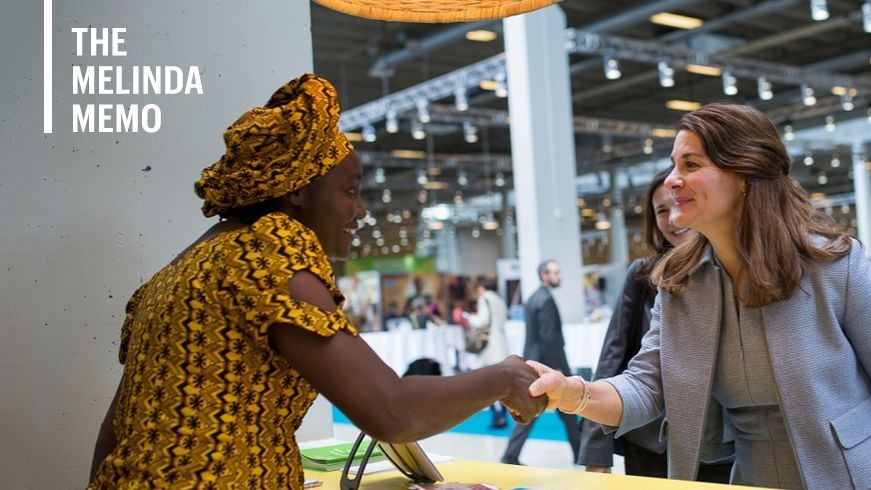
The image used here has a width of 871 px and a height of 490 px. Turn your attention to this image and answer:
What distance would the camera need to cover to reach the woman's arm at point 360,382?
140cm

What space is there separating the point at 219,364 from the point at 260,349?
0.22ft

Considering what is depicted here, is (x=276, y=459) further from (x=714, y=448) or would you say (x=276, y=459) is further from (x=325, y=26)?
(x=325, y=26)

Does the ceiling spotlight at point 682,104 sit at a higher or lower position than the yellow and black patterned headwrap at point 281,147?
higher

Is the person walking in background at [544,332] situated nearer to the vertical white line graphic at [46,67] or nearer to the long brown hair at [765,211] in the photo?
the long brown hair at [765,211]

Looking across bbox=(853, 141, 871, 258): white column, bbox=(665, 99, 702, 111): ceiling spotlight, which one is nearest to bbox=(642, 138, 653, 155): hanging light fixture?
bbox=(665, 99, 702, 111): ceiling spotlight

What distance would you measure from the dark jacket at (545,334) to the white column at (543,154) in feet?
7.12

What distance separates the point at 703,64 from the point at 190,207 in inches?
463

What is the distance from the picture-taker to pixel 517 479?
2094 mm

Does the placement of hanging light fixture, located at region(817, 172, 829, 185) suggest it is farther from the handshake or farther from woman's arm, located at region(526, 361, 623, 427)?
the handshake

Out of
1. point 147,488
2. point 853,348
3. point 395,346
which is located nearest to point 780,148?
point 853,348

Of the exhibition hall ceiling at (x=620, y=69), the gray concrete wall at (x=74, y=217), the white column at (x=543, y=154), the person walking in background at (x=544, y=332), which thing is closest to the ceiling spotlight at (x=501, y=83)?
the exhibition hall ceiling at (x=620, y=69)

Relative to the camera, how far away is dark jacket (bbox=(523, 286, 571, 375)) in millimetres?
7691

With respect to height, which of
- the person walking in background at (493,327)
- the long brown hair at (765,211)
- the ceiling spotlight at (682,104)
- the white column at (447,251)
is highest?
the ceiling spotlight at (682,104)

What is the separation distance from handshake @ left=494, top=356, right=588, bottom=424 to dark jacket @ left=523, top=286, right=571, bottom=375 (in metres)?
5.44
